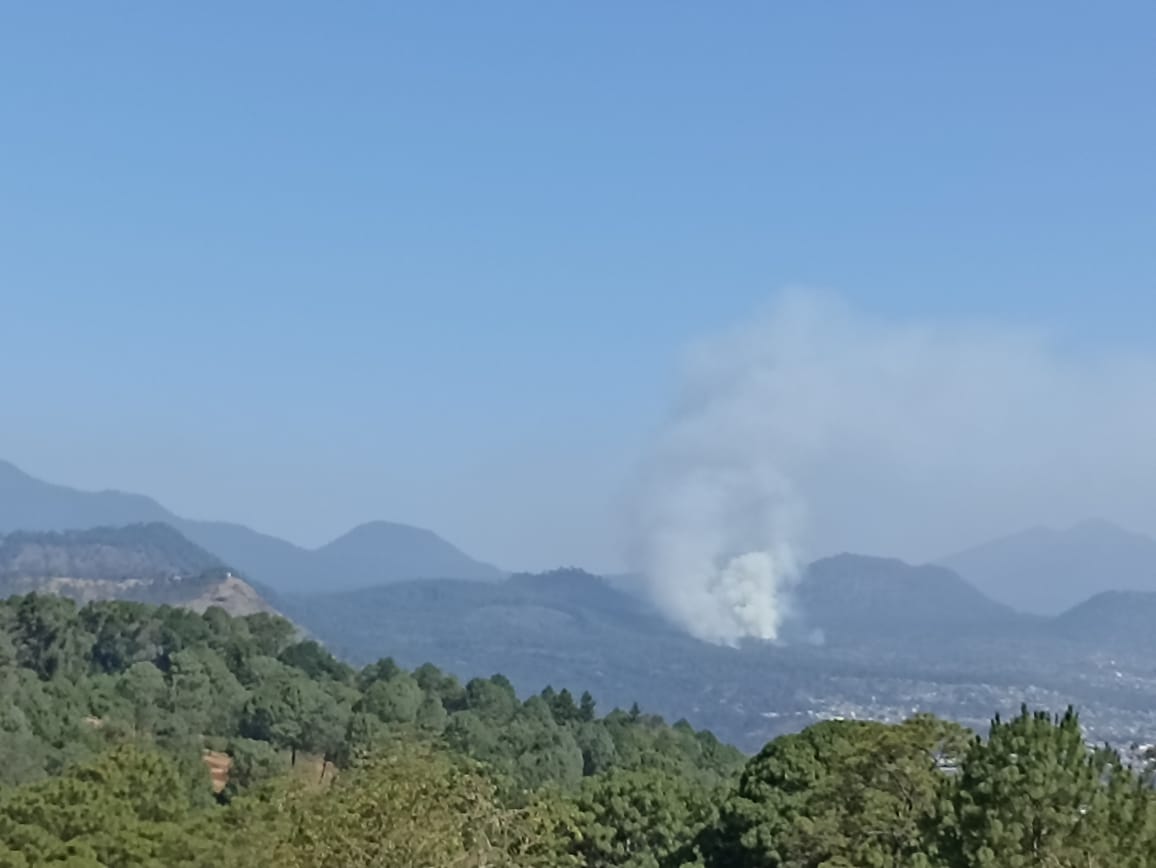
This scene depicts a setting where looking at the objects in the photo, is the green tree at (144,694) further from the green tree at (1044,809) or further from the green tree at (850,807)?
the green tree at (1044,809)

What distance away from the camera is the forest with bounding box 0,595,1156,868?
19578 millimetres

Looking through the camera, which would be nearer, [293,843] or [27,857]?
[293,843]

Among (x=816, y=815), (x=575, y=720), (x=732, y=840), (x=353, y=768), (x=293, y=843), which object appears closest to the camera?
(x=293, y=843)

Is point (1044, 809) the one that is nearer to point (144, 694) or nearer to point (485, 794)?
point (485, 794)

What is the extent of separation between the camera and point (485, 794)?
2042 cm

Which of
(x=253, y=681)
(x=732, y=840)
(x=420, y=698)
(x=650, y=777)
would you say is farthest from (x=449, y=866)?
(x=253, y=681)

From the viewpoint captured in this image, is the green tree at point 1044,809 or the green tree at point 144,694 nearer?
the green tree at point 1044,809

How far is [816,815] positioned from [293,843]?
41.0 ft

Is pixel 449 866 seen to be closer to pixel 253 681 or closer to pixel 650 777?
pixel 650 777

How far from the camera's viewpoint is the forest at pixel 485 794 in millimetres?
19578

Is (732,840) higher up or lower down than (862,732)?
lower down

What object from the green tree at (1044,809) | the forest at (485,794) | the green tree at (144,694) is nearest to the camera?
the forest at (485,794)

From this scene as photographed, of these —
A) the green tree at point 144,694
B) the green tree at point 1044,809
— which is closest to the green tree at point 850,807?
the green tree at point 1044,809

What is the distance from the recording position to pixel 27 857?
933 inches
